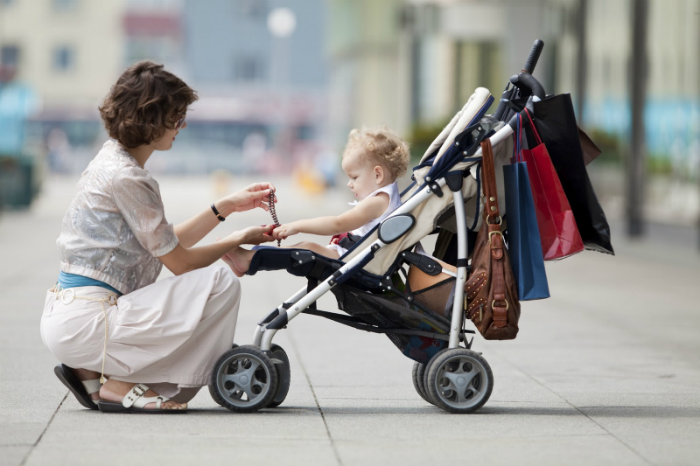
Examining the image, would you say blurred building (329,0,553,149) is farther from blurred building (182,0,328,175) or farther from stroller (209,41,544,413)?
blurred building (182,0,328,175)

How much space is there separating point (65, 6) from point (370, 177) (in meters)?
64.1

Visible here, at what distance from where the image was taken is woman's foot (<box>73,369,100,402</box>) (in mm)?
4926

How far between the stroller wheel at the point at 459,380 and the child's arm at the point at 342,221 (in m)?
0.66

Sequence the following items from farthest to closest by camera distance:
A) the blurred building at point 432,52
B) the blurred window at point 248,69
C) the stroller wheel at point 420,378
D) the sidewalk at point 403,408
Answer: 1. the blurred window at point 248,69
2. the blurred building at point 432,52
3. the stroller wheel at point 420,378
4. the sidewalk at point 403,408

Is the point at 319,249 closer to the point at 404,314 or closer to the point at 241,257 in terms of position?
the point at 241,257

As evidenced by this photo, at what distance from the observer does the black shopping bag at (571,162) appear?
16.2ft

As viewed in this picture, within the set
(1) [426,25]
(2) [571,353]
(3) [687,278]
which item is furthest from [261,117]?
(2) [571,353]

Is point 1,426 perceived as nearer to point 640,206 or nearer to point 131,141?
point 131,141

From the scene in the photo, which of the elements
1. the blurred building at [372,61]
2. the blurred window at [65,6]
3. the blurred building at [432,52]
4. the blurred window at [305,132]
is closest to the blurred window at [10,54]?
the blurred window at [65,6]

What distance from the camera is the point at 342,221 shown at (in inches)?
194

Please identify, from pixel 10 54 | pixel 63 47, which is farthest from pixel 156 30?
pixel 10 54

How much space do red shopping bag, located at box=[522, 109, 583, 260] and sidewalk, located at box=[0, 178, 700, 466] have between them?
731 millimetres

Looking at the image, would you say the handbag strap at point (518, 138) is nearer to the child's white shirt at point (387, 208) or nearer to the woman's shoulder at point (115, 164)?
A: the child's white shirt at point (387, 208)

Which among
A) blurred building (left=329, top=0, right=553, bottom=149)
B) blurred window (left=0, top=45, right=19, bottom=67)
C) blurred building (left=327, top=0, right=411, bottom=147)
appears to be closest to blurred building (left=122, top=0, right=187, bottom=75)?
blurred window (left=0, top=45, right=19, bottom=67)
